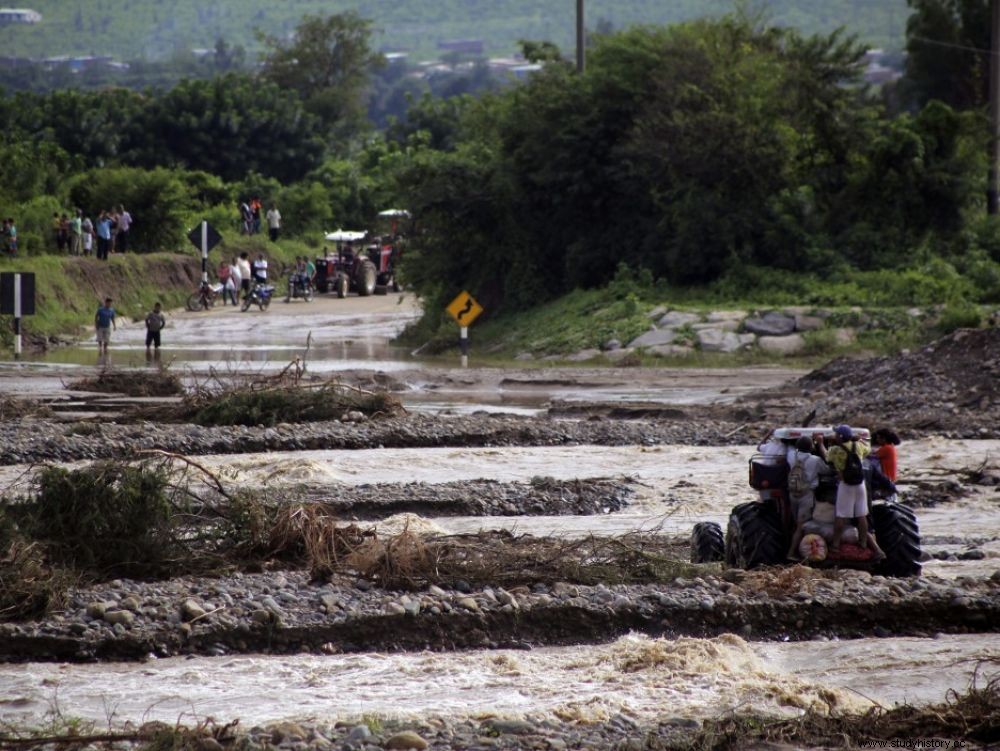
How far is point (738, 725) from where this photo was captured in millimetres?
9352

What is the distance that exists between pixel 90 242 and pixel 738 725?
41.8 metres

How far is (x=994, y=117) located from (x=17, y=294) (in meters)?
22.5

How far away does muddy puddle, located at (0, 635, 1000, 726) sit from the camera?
1005 cm

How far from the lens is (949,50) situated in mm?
60688

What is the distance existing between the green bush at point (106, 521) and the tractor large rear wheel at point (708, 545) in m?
4.49

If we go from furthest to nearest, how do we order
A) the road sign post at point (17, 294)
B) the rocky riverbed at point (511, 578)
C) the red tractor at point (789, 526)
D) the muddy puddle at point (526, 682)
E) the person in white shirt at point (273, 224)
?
the person in white shirt at point (273, 224)
the road sign post at point (17, 294)
the red tractor at point (789, 526)
the rocky riverbed at point (511, 578)
the muddy puddle at point (526, 682)

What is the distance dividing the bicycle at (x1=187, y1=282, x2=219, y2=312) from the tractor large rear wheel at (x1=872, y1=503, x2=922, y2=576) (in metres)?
39.7

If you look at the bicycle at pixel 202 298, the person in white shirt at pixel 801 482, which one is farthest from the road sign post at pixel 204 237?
the person in white shirt at pixel 801 482

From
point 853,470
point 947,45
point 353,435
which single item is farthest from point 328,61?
point 853,470

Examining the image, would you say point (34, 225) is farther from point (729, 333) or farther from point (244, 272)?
point (729, 333)

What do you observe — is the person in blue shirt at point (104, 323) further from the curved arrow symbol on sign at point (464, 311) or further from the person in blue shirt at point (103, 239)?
the person in blue shirt at point (103, 239)

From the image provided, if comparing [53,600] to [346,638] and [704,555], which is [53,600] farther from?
[704,555]

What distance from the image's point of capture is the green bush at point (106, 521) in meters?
13.0

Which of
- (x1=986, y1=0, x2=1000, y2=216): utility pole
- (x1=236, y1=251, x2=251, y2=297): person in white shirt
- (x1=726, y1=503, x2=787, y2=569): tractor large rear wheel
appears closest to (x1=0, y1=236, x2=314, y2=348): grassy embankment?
(x1=236, y1=251, x2=251, y2=297): person in white shirt
